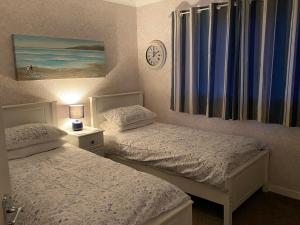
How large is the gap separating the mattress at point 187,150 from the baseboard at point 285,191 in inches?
20.2

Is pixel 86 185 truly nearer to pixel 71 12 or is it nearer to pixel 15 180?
pixel 15 180

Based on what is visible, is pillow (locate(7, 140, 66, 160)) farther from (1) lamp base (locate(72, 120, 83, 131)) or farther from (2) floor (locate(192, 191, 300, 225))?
(2) floor (locate(192, 191, 300, 225))

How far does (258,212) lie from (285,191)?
564 millimetres

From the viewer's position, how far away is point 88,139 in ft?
10.1

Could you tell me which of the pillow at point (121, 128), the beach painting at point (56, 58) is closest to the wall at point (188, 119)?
the pillow at point (121, 128)

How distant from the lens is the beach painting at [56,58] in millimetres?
2879

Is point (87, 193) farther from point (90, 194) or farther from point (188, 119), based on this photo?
point (188, 119)

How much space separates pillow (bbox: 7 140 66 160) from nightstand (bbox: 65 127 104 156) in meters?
0.20

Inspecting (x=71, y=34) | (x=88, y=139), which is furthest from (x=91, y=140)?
(x=71, y=34)

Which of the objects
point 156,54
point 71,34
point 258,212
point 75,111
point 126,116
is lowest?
point 258,212

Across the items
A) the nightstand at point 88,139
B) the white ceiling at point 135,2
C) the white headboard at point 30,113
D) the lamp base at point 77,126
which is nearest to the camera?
the white headboard at point 30,113

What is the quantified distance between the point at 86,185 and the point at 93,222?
0.44 m

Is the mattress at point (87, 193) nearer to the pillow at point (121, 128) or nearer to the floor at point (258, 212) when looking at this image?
the floor at point (258, 212)

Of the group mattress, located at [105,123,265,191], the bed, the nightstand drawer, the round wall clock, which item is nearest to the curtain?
the round wall clock
